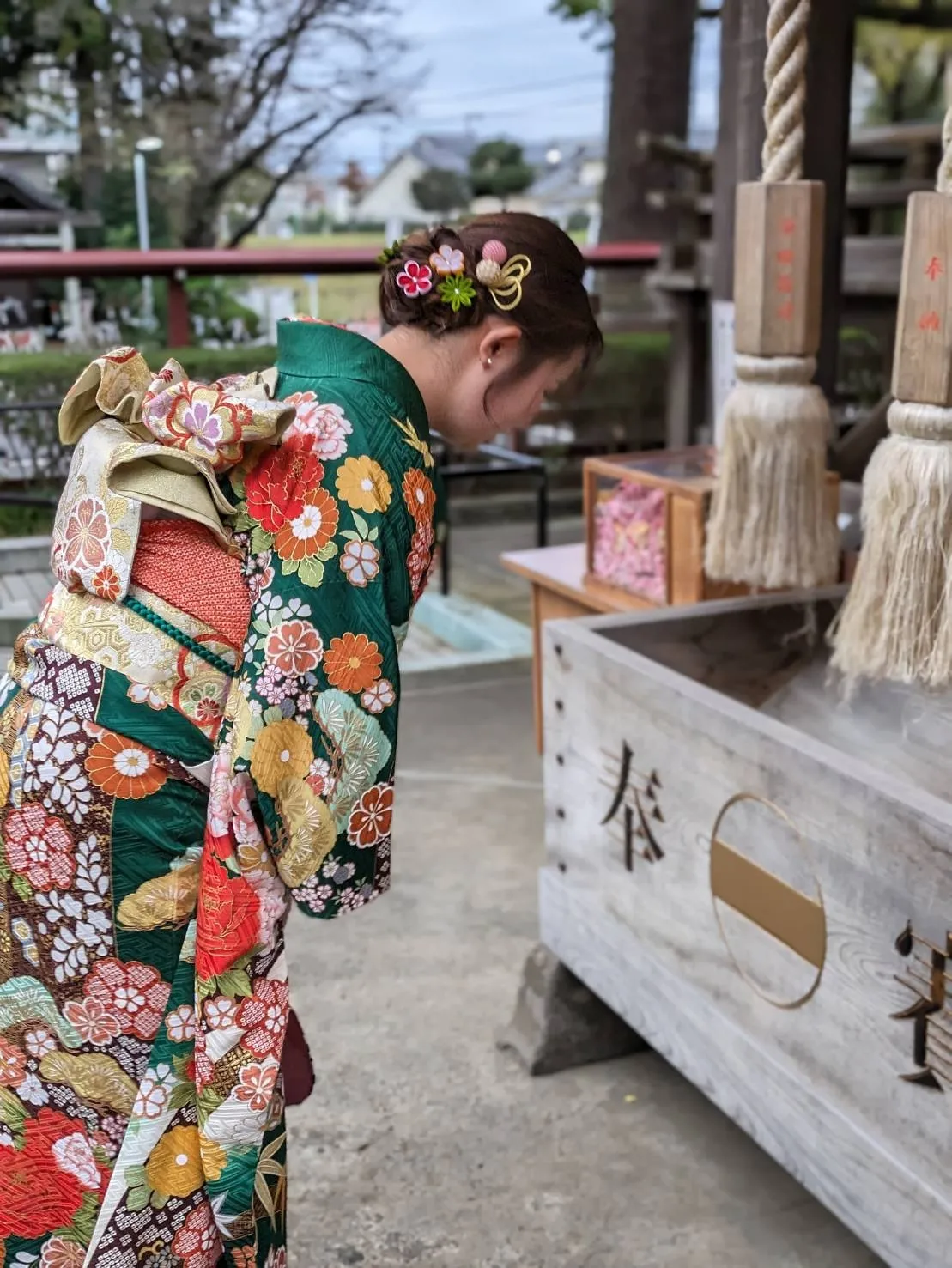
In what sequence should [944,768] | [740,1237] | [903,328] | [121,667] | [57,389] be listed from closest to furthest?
[121,667] → [903,328] → [944,768] → [740,1237] → [57,389]

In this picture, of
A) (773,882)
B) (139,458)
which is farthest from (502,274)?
(773,882)

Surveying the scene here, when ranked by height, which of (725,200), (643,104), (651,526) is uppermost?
(643,104)

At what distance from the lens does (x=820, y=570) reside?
2080mm

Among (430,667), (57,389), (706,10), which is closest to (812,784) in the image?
(430,667)

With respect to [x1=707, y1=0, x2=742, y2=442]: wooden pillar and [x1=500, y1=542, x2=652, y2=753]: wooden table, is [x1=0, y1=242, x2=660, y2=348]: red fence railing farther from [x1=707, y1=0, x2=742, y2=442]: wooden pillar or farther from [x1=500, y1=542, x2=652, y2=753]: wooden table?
[x1=500, y1=542, x2=652, y2=753]: wooden table

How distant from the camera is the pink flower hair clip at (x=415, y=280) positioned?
3.87ft

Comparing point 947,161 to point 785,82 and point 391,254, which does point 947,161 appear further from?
point 391,254

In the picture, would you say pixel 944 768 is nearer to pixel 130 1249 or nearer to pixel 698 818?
pixel 698 818

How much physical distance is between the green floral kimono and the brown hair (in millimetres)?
72

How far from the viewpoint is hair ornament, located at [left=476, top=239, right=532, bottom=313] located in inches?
46.0

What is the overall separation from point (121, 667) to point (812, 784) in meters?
0.79

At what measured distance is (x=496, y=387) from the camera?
1.23 meters

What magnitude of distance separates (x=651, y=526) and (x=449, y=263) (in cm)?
152

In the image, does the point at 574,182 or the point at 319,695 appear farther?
the point at 574,182
